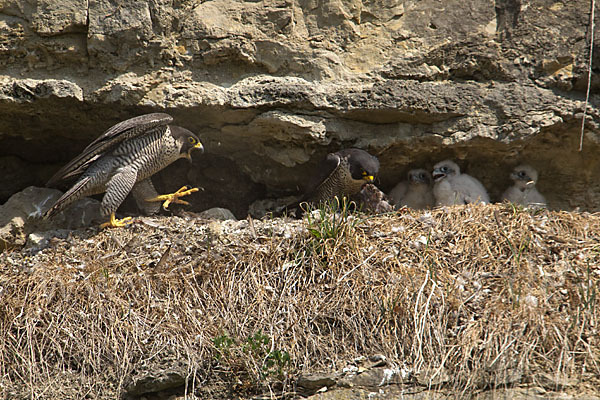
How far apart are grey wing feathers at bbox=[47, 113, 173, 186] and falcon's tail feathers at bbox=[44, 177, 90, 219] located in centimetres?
16

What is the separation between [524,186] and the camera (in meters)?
6.17

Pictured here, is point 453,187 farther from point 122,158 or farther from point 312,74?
point 122,158

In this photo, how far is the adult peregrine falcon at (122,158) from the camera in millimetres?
5344

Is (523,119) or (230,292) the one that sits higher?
(523,119)

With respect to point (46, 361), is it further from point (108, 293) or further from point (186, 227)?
point (186, 227)

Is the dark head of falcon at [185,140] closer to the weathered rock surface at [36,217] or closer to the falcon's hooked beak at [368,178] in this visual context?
the weathered rock surface at [36,217]

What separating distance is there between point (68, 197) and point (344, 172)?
236 cm

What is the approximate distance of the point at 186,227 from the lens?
17.3 feet

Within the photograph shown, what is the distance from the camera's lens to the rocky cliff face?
5449 mm

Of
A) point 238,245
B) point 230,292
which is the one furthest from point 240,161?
point 230,292

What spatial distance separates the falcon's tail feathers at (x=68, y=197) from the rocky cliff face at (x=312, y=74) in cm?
72

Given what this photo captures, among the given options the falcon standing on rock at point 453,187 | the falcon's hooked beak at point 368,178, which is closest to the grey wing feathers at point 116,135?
the falcon's hooked beak at point 368,178

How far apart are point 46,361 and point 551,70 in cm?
486

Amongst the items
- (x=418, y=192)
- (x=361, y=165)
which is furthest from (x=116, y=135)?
(x=418, y=192)
